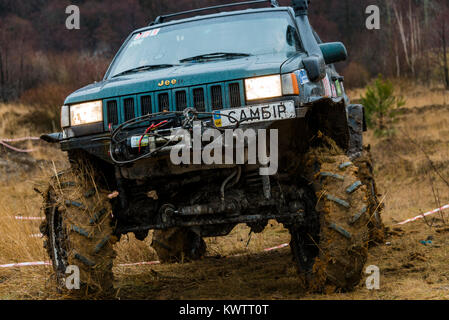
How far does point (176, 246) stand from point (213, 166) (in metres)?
2.77

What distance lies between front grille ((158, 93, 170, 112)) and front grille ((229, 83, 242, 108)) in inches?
19.1

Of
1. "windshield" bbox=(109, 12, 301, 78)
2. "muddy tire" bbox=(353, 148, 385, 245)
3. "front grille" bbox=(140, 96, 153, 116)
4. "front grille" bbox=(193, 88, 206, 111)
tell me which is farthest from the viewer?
"muddy tire" bbox=(353, 148, 385, 245)

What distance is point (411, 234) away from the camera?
23.0 ft

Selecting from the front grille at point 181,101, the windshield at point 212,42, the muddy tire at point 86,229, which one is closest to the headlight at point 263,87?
the front grille at point 181,101

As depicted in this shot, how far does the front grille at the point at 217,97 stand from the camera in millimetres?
4293

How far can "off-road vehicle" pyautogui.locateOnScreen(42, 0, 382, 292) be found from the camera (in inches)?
166

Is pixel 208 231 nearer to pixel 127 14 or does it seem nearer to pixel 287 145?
pixel 287 145

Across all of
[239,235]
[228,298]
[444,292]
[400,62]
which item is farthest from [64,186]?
[400,62]

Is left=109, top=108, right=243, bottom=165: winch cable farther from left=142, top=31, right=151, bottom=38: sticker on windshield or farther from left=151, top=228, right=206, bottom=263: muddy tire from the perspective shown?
left=151, top=228, right=206, bottom=263: muddy tire

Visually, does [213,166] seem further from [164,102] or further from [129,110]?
[129,110]

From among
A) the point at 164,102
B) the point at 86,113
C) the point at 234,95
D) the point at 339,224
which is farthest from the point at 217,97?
the point at 339,224

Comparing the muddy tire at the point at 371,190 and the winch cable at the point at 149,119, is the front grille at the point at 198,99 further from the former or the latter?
the muddy tire at the point at 371,190

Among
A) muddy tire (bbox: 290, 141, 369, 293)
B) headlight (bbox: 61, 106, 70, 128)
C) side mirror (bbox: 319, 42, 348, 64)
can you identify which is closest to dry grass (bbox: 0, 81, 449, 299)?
muddy tire (bbox: 290, 141, 369, 293)
